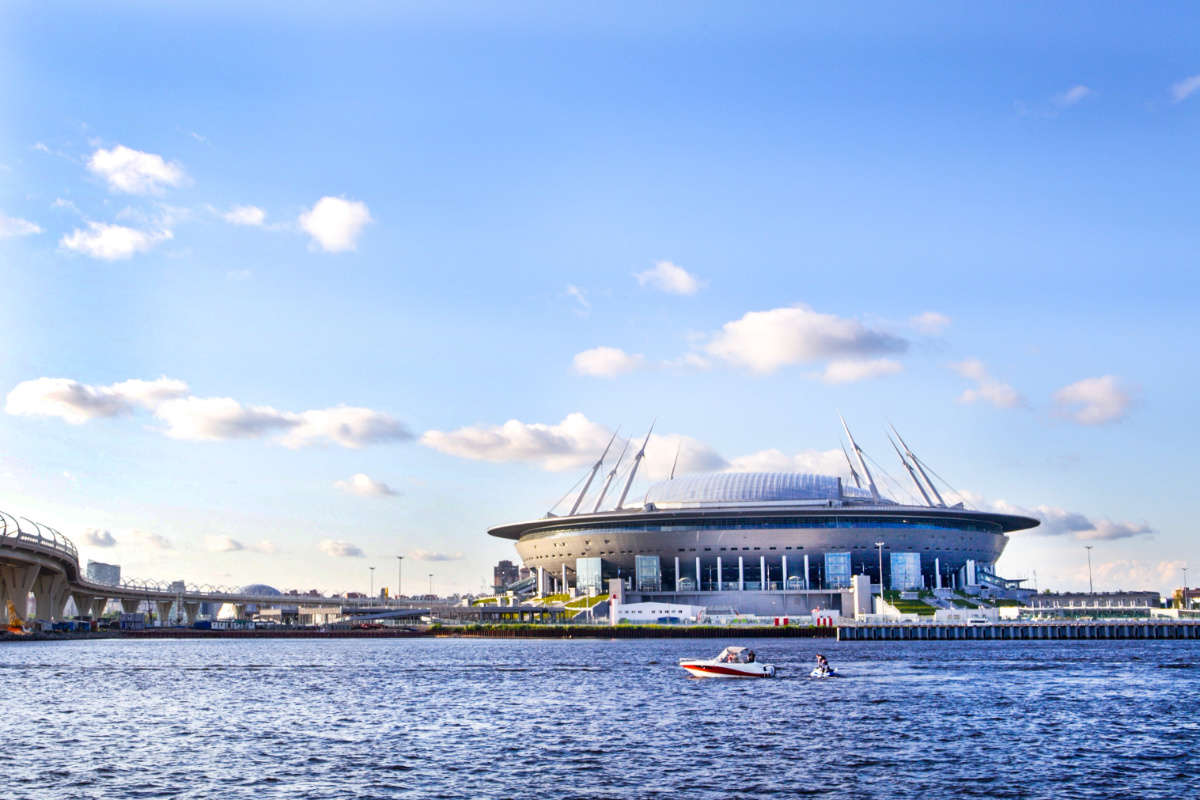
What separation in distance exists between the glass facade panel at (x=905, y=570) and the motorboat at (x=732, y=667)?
106774 millimetres

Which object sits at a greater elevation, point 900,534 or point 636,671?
point 900,534

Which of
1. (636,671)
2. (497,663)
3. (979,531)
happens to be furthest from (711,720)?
(979,531)

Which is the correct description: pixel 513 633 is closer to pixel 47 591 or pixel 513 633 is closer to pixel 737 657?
pixel 47 591

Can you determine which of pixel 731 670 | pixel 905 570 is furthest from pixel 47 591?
pixel 905 570

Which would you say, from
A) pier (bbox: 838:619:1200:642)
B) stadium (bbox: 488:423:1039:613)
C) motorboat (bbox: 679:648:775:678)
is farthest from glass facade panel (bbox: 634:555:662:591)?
motorboat (bbox: 679:648:775:678)

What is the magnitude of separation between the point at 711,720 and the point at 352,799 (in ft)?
76.9

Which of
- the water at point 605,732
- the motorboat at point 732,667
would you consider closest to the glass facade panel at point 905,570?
the water at point 605,732

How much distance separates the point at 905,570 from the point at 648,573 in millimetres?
39535

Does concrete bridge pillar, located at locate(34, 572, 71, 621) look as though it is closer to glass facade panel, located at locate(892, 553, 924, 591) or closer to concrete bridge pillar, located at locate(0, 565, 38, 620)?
concrete bridge pillar, located at locate(0, 565, 38, 620)

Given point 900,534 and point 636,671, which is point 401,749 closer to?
point 636,671

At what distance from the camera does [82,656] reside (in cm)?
12156

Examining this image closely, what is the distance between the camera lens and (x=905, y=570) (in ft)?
615

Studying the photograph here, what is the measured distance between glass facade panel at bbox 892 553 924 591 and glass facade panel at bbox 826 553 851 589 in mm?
7326

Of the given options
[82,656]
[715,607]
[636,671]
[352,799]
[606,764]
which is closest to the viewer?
[352,799]
